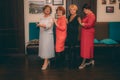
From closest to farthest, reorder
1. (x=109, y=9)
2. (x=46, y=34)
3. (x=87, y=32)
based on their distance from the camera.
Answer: (x=46, y=34) < (x=87, y=32) < (x=109, y=9)

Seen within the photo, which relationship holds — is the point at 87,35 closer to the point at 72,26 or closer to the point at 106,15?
the point at 72,26

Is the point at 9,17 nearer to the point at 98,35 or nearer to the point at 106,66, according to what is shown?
the point at 98,35

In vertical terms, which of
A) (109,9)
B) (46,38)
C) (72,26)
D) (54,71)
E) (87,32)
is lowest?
(54,71)

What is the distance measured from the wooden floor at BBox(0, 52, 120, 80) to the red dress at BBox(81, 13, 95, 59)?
1.42 feet

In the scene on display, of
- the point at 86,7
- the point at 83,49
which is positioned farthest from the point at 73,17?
the point at 83,49

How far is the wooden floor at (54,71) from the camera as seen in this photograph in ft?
18.3

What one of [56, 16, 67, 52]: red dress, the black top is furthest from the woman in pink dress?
the black top

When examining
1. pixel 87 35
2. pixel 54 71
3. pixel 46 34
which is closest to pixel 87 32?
pixel 87 35

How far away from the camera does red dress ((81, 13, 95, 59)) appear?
237 inches

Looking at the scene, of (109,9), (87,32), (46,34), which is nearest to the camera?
(46,34)

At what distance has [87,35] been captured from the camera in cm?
611

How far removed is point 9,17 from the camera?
773 centimetres

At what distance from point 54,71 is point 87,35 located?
1.18 metres

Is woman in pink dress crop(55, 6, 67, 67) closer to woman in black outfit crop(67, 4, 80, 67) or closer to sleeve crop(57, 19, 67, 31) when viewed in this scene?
sleeve crop(57, 19, 67, 31)
